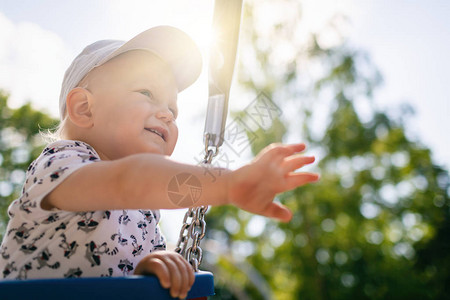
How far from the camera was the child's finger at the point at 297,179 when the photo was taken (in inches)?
32.3

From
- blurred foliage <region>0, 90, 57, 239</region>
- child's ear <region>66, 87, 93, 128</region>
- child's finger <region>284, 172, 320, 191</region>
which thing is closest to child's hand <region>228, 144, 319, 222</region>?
child's finger <region>284, 172, 320, 191</region>

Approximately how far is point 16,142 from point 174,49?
591 inches

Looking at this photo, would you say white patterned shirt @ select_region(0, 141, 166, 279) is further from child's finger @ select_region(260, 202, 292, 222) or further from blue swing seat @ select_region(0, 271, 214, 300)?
child's finger @ select_region(260, 202, 292, 222)

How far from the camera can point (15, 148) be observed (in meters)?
14.6

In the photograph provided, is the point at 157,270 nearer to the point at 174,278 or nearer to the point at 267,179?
the point at 174,278

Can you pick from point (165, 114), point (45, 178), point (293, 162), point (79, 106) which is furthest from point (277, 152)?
point (79, 106)

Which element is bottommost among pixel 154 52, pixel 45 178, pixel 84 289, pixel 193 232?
pixel 84 289

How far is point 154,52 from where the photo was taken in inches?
64.5

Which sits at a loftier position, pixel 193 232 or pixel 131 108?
pixel 131 108

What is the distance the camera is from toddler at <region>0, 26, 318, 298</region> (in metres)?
0.84

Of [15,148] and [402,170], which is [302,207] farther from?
[15,148]

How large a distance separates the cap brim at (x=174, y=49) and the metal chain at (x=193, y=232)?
503 millimetres

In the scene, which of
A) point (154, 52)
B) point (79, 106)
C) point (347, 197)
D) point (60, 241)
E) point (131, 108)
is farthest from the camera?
point (347, 197)

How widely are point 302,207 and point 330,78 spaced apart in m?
3.96
